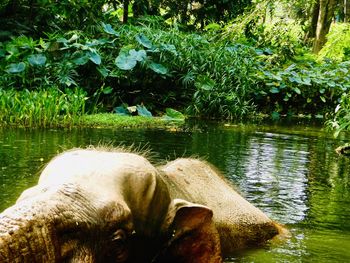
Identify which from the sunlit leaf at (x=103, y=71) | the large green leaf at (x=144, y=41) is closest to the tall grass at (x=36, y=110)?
the sunlit leaf at (x=103, y=71)

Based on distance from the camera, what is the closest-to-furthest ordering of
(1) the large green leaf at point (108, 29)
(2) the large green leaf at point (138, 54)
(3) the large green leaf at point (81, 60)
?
1. (3) the large green leaf at point (81, 60)
2. (2) the large green leaf at point (138, 54)
3. (1) the large green leaf at point (108, 29)

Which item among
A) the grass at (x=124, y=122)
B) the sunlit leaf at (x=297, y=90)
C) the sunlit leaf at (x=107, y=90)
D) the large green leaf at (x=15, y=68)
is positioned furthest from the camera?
the sunlit leaf at (x=297, y=90)

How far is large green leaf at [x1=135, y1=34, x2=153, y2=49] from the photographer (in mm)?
17594

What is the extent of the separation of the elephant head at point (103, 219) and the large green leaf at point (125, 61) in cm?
1326

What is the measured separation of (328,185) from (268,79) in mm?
11537

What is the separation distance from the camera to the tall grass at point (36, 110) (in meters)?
12.4

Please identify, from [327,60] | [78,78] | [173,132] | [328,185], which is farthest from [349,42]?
[328,185]

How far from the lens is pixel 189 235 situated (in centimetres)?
341

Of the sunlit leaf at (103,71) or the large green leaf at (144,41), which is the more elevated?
the large green leaf at (144,41)

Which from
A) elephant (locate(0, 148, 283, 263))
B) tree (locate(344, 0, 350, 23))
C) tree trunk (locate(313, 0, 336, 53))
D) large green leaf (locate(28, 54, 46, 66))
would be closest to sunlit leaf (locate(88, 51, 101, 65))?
large green leaf (locate(28, 54, 46, 66))

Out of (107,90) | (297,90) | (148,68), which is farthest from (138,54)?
(297,90)

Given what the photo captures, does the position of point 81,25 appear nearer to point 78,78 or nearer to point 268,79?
point 78,78

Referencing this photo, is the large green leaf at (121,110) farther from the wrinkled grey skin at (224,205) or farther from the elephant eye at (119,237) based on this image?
the elephant eye at (119,237)

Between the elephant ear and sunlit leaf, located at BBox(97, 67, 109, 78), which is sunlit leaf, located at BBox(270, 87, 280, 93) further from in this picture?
the elephant ear
